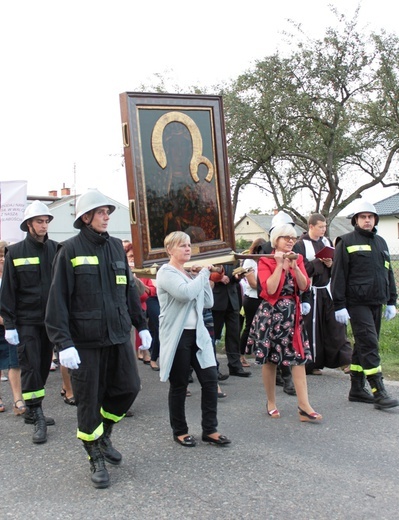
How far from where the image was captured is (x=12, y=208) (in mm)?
8906

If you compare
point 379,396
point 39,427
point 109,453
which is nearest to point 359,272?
point 379,396

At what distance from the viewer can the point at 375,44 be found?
15.7 metres

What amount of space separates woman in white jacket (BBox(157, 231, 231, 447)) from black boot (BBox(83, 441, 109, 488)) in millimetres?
800

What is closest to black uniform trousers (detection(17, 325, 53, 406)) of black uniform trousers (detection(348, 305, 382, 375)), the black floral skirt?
the black floral skirt

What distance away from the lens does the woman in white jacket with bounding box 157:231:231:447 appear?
16.0ft

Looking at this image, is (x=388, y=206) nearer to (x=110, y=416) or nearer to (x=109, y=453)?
(x=110, y=416)

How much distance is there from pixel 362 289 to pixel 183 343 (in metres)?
2.14

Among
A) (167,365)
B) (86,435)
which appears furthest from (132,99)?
(86,435)

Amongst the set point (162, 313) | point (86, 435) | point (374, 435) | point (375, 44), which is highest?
point (375, 44)

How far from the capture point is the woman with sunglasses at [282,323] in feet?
18.1

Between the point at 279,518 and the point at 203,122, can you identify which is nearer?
the point at 279,518

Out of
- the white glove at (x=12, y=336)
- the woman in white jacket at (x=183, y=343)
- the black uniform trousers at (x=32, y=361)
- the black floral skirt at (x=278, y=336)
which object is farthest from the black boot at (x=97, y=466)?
the black floral skirt at (x=278, y=336)

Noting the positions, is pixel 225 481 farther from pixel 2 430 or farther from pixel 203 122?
pixel 203 122

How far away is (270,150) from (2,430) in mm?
11984
